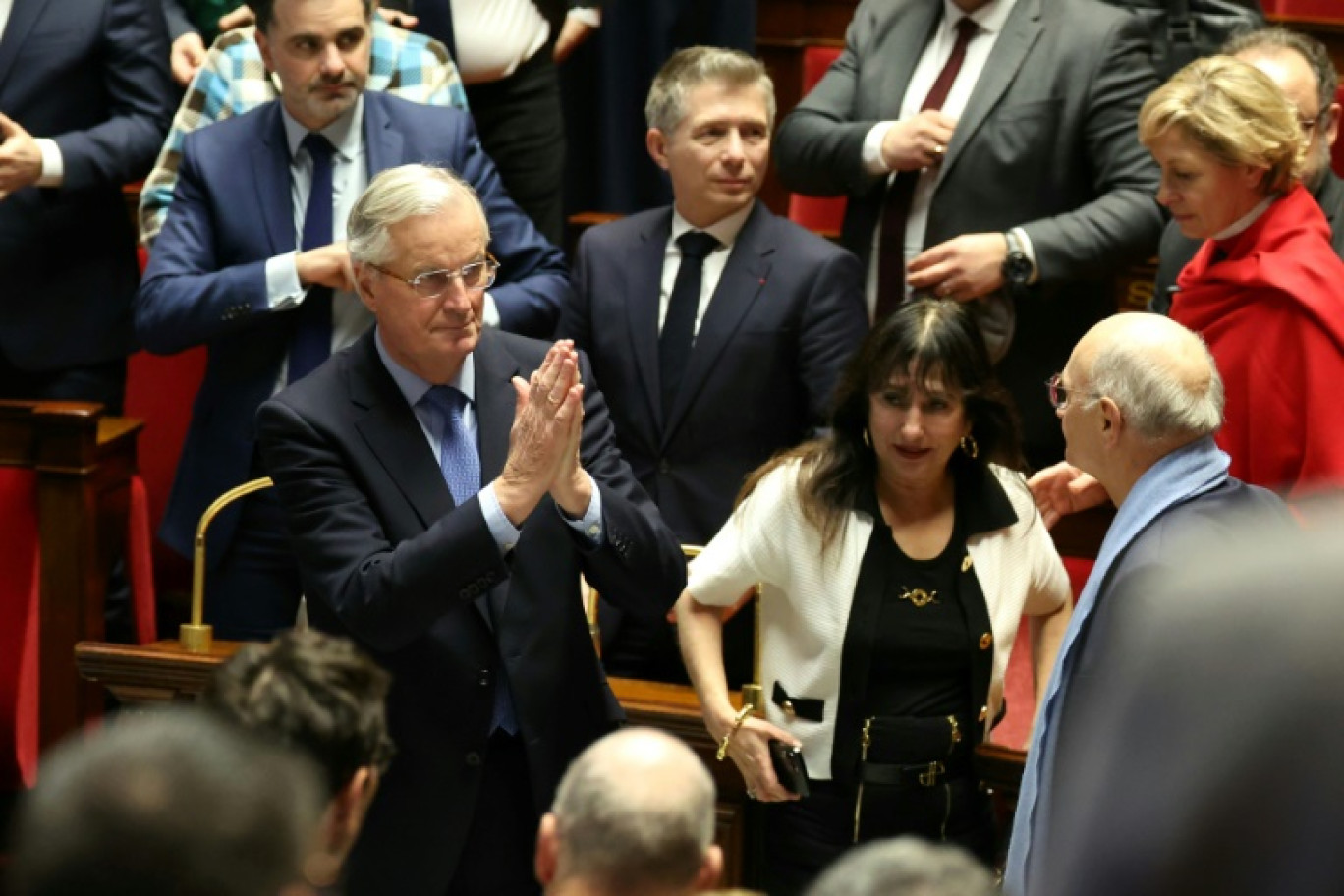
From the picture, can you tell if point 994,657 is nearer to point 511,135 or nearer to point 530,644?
point 530,644

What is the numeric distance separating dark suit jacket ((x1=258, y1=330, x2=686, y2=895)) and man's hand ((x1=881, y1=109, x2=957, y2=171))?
111 centimetres

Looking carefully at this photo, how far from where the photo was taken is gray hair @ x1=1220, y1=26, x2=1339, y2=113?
3297 mm

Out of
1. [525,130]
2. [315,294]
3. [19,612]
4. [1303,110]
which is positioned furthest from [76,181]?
[1303,110]

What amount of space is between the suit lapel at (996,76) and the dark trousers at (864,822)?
1.14 m

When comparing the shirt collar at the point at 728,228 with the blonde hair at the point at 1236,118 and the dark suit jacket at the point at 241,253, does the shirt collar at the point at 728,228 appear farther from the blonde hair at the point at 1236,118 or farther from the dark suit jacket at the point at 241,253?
the blonde hair at the point at 1236,118

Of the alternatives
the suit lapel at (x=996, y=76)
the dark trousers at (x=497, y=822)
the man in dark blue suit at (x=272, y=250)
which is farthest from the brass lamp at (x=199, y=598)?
the suit lapel at (x=996, y=76)

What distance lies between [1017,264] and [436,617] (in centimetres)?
134

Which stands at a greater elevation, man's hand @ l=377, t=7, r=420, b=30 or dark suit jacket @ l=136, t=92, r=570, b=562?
man's hand @ l=377, t=7, r=420, b=30

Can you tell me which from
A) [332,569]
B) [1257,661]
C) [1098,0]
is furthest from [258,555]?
[1257,661]

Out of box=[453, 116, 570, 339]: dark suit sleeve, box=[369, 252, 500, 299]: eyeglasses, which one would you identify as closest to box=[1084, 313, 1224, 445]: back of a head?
box=[369, 252, 500, 299]: eyeglasses

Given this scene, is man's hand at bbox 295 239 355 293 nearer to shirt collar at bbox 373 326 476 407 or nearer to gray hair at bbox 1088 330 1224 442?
shirt collar at bbox 373 326 476 407

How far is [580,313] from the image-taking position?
134 inches

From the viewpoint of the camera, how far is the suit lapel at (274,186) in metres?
3.30

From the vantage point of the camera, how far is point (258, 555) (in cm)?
327
